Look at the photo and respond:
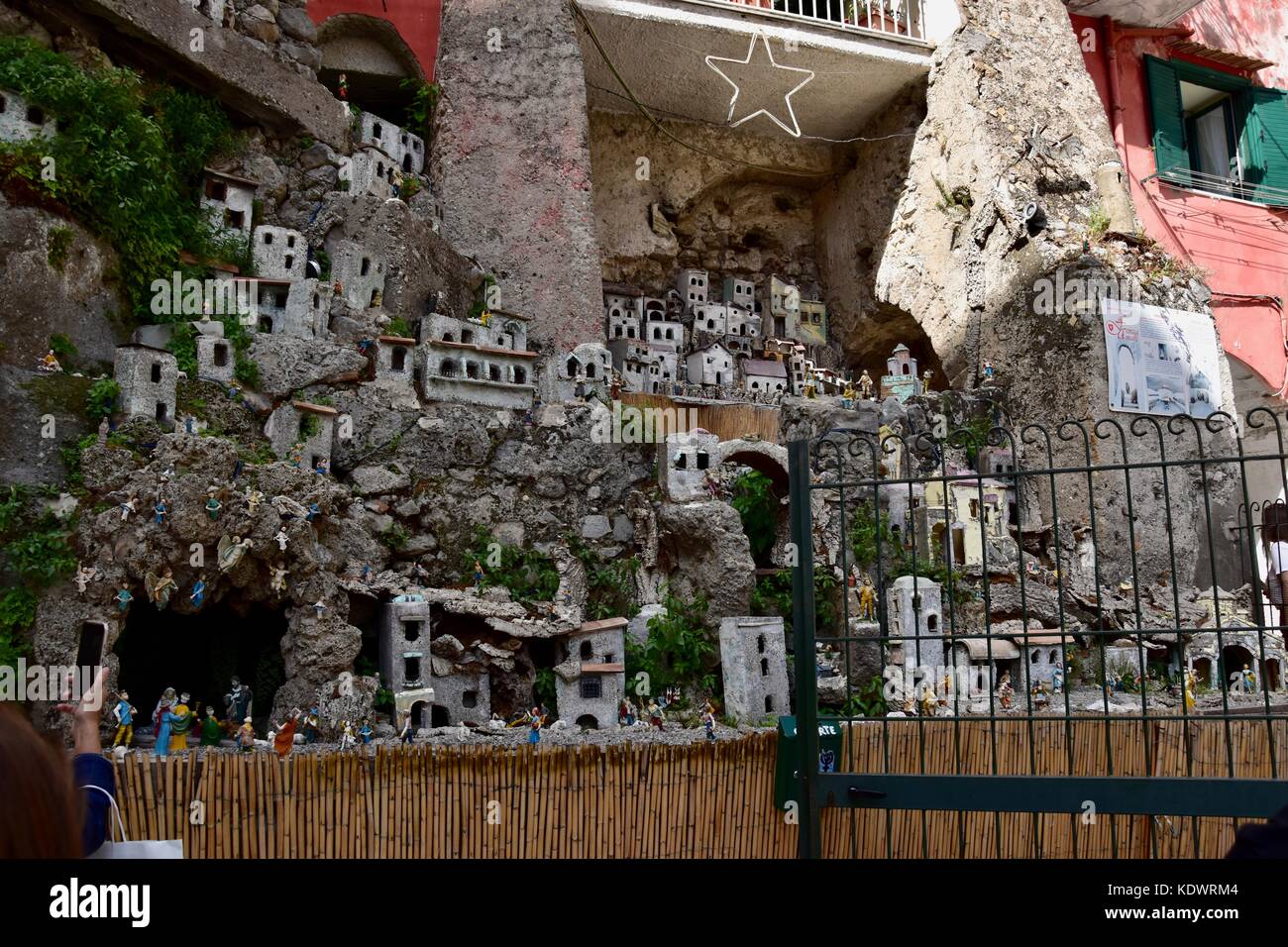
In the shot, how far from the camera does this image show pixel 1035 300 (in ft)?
58.7

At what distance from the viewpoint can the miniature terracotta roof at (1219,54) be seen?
2270 cm

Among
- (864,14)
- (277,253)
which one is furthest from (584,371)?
(864,14)

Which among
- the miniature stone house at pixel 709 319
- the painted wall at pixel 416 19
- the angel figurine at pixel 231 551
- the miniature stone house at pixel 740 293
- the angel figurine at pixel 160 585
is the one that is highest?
the painted wall at pixel 416 19

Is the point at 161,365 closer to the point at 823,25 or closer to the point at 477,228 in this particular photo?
the point at 477,228

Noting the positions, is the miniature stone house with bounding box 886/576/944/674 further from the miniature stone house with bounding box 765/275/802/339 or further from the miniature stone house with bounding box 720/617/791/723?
the miniature stone house with bounding box 765/275/802/339

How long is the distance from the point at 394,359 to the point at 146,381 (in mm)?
3720

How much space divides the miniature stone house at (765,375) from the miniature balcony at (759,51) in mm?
6113

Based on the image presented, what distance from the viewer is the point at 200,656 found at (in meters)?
12.7

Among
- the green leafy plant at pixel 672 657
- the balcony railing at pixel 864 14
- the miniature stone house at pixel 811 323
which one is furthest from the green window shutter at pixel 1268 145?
the green leafy plant at pixel 672 657

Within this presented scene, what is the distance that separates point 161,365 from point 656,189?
46.2 ft

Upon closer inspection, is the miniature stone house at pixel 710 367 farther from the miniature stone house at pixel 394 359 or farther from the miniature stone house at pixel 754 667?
the miniature stone house at pixel 754 667

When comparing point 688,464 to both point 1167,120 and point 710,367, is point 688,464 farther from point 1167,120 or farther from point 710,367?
point 1167,120

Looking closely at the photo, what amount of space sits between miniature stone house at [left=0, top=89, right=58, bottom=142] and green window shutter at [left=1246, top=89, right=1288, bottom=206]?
24.5 meters
